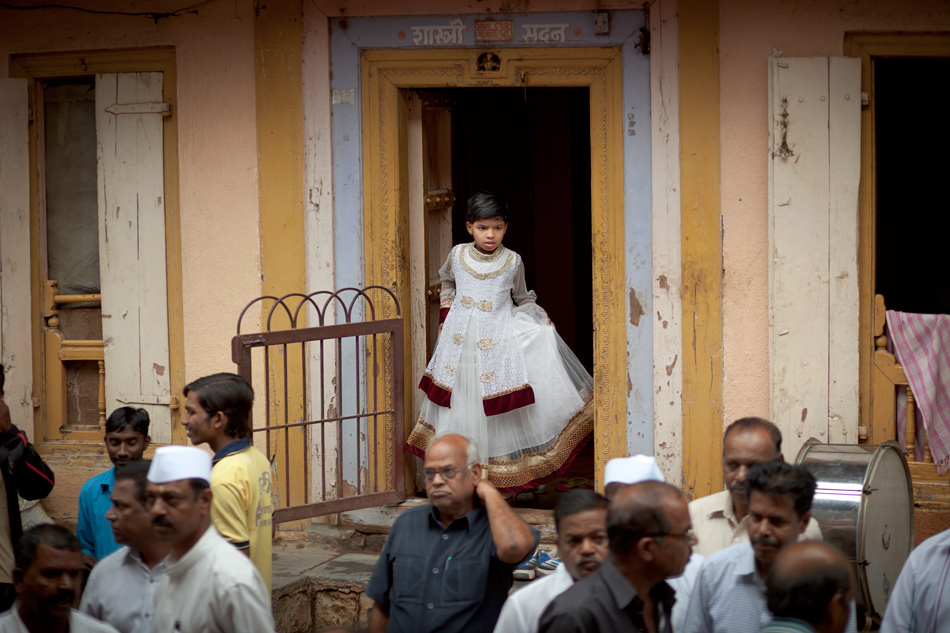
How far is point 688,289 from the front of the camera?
617cm

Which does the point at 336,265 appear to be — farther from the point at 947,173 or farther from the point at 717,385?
the point at 947,173

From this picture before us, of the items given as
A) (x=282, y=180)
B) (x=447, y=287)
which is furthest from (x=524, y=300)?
(x=282, y=180)

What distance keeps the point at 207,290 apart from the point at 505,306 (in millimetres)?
1919

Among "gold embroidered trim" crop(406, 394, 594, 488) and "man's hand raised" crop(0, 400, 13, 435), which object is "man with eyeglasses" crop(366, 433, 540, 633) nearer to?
"man's hand raised" crop(0, 400, 13, 435)

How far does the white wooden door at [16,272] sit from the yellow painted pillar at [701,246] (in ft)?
14.1

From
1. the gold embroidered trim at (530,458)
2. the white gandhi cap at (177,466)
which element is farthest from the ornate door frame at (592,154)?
the white gandhi cap at (177,466)

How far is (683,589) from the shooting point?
3.53 m

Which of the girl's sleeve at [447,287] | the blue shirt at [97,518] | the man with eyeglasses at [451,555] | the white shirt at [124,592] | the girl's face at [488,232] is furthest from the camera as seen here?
the girl's sleeve at [447,287]

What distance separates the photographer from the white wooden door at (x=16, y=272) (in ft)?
22.8

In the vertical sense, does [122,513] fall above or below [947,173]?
below

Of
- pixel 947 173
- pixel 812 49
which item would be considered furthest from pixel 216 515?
pixel 947 173

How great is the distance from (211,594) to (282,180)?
3.88 meters

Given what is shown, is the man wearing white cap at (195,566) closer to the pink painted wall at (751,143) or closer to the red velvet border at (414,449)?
the red velvet border at (414,449)

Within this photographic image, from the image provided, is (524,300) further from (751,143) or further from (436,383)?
(751,143)
